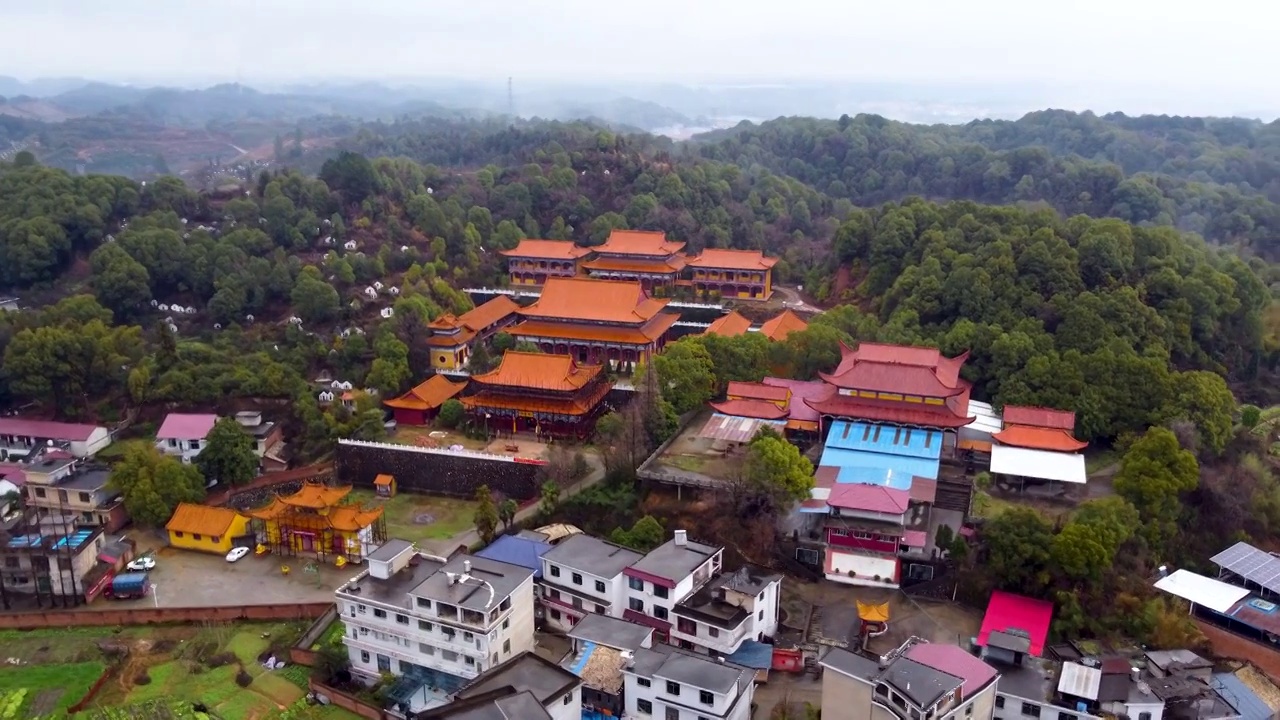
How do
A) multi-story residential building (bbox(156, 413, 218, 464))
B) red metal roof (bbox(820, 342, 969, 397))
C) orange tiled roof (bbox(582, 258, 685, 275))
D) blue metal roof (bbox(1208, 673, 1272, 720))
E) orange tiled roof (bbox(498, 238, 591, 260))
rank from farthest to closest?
orange tiled roof (bbox(498, 238, 591, 260)), orange tiled roof (bbox(582, 258, 685, 275)), multi-story residential building (bbox(156, 413, 218, 464)), red metal roof (bbox(820, 342, 969, 397)), blue metal roof (bbox(1208, 673, 1272, 720))

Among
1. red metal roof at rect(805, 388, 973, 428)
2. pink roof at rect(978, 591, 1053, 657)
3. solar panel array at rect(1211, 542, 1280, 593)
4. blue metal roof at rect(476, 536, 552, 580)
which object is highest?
red metal roof at rect(805, 388, 973, 428)

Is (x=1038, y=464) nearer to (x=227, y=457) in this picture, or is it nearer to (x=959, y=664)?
(x=959, y=664)

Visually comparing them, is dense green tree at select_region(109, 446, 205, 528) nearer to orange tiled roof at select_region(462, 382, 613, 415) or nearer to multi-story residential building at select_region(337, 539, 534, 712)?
orange tiled roof at select_region(462, 382, 613, 415)

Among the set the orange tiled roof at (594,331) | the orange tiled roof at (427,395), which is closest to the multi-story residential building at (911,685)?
the orange tiled roof at (427,395)

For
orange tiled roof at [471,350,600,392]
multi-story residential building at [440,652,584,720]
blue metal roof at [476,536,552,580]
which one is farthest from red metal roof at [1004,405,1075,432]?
multi-story residential building at [440,652,584,720]

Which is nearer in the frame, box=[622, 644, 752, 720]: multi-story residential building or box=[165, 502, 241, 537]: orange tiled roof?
box=[622, 644, 752, 720]: multi-story residential building

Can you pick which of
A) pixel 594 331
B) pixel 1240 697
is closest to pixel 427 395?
pixel 594 331
